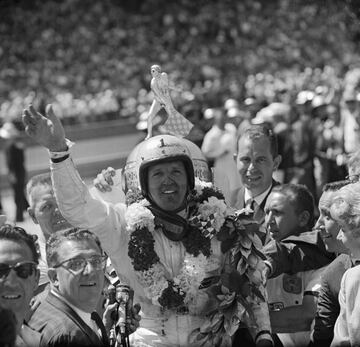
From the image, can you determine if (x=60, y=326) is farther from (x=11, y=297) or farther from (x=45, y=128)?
(x=45, y=128)

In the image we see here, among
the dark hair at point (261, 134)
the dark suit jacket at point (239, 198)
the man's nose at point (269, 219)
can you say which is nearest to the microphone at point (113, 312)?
the man's nose at point (269, 219)

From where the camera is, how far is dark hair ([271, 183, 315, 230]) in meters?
5.67

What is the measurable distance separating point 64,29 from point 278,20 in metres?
9.39

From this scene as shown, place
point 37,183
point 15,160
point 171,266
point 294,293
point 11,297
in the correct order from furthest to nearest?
point 15,160, point 37,183, point 294,293, point 171,266, point 11,297

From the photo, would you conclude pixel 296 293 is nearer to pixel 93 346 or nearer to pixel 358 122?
pixel 93 346

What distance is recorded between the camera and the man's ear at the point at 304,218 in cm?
568

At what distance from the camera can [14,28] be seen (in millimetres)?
38781

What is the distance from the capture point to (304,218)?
18.7ft

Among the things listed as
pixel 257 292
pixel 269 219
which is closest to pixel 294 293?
pixel 269 219

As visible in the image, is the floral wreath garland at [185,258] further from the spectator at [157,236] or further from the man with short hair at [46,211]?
the man with short hair at [46,211]

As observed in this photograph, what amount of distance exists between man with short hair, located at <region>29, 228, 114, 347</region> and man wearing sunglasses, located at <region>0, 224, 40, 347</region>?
13 cm

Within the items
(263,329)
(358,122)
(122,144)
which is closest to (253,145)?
(263,329)

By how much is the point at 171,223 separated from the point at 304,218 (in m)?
1.44

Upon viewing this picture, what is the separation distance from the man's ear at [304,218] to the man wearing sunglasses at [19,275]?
2.24 meters
